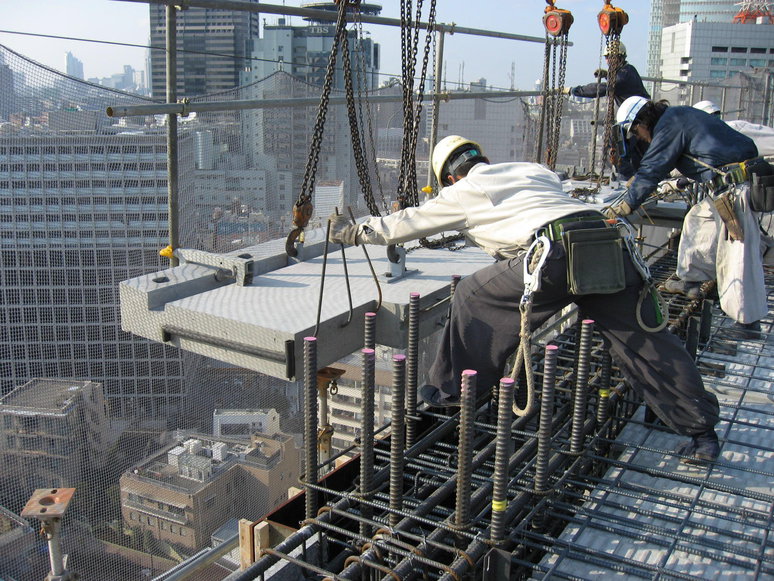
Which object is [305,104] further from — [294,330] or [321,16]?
[294,330]

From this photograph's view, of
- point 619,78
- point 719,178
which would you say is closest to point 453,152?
point 719,178

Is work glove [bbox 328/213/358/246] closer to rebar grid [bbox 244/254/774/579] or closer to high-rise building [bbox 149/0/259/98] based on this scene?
rebar grid [bbox 244/254/774/579]

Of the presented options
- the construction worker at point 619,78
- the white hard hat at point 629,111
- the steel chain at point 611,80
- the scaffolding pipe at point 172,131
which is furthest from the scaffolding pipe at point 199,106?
the construction worker at point 619,78

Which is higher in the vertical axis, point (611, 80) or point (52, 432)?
point (611, 80)

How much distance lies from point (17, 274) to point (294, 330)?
4.53 metres

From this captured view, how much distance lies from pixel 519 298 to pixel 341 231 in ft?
3.22

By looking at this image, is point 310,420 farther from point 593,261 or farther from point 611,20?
point 611,20


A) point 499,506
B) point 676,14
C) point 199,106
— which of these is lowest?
point 499,506

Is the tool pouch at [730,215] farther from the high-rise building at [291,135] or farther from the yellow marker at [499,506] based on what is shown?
the yellow marker at [499,506]

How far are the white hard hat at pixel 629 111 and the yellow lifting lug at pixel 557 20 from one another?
3296 mm

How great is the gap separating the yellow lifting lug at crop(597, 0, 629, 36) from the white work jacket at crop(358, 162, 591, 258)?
5924 mm

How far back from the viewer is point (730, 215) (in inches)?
200

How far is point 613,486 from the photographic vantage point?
3391mm

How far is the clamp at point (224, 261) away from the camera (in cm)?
479
